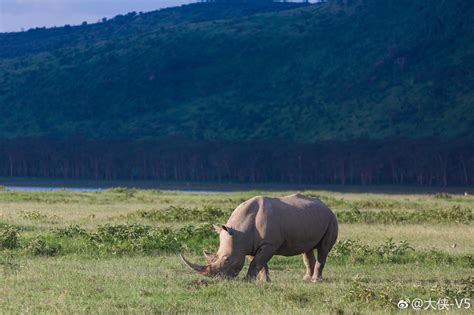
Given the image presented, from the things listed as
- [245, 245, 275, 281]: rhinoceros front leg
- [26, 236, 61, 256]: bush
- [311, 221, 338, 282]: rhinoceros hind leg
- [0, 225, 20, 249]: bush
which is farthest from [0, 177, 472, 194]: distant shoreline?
[245, 245, 275, 281]: rhinoceros front leg

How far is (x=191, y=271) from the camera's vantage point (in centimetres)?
2211

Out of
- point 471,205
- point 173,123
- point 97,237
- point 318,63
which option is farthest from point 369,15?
point 97,237

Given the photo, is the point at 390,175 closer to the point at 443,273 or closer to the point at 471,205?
the point at 471,205

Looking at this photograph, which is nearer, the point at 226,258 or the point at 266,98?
the point at 226,258

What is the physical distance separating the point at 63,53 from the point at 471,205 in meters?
140

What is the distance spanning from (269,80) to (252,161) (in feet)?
143

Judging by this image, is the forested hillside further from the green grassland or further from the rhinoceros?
the rhinoceros

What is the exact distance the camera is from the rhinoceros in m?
20.0

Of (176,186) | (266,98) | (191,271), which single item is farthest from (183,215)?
(266,98)

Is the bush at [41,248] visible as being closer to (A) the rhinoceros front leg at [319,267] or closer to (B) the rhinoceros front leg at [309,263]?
(B) the rhinoceros front leg at [309,263]

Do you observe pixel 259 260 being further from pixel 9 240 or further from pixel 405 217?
pixel 405 217

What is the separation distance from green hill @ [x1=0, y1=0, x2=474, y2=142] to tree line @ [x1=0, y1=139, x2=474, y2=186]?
498 cm

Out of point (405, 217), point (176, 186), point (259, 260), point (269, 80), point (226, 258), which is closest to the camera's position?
point (226, 258)

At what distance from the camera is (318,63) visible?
520ft
